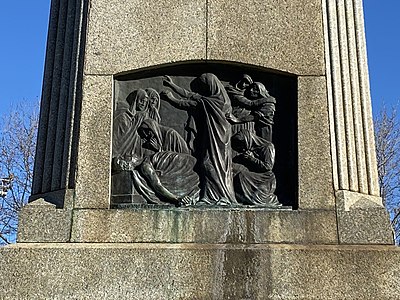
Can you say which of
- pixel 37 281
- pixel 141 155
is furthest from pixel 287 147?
pixel 37 281

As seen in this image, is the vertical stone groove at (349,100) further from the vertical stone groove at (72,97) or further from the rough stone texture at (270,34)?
the vertical stone groove at (72,97)

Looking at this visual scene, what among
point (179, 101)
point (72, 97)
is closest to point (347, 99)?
point (179, 101)

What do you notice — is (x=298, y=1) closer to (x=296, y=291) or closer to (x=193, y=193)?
(x=193, y=193)

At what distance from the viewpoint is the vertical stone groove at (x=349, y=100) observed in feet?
24.2

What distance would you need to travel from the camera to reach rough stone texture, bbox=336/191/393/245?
22.5 ft

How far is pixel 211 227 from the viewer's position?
22.6 ft

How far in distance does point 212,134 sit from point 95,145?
1339 mm

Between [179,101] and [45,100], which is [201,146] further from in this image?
[45,100]

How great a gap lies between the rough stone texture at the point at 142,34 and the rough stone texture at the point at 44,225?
1.71 m

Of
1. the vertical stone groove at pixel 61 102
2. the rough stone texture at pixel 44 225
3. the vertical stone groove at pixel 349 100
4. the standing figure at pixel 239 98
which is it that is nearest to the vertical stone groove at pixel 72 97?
the vertical stone groove at pixel 61 102

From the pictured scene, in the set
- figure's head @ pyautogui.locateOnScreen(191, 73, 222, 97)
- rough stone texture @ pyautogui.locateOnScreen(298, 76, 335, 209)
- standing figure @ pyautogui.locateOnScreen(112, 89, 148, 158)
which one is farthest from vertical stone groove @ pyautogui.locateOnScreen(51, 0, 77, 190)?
rough stone texture @ pyautogui.locateOnScreen(298, 76, 335, 209)

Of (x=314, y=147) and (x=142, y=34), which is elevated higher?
(x=142, y=34)

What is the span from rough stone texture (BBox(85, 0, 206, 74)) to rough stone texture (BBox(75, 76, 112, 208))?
0.22m

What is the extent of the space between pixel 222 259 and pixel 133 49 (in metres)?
2.72
